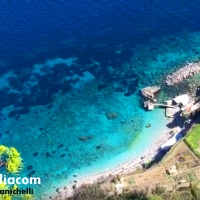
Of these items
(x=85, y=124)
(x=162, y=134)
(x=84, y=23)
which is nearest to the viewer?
(x=162, y=134)

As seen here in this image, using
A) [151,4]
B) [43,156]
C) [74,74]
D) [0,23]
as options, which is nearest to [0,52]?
[0,23]

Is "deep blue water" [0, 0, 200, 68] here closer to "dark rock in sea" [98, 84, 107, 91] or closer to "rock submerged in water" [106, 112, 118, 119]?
"dark rock in sea" [98, 84, 107, 91]

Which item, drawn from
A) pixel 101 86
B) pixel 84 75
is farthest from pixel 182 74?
pixel 84 75

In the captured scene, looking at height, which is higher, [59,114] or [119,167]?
[59,114]

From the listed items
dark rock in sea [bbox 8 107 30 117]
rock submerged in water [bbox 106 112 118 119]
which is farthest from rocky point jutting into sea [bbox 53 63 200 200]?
dark rock in sea [bbox 8 107 30 117]

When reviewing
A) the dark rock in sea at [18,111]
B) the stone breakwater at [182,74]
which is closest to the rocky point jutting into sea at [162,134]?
the stone breakwater at [182,74]

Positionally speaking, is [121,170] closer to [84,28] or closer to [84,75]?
[84,75]

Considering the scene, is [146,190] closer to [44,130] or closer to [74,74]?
[44,130]
